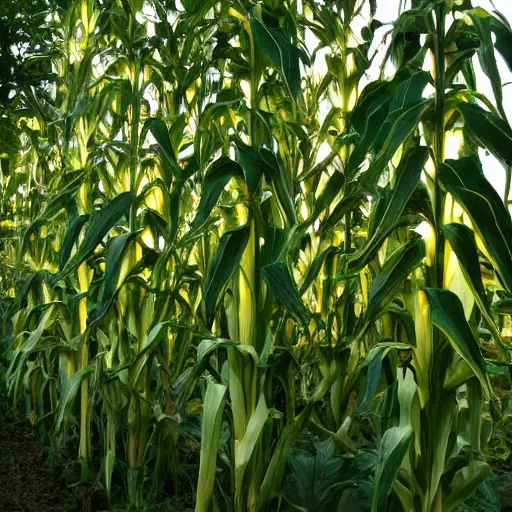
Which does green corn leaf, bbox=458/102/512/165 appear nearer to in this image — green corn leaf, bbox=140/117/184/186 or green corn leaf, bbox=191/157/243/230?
green corn leaf, bbox=191/157/243/230

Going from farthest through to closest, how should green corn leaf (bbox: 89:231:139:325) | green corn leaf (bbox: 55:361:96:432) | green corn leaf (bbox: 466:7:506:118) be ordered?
green corn leaf (bbox: 55:361:96:432), green corn leaf (bbox: 89:231:139:325), green corn leaf (bbox: 466:7:506:118)

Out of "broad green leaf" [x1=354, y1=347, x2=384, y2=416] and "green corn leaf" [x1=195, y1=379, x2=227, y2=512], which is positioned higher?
"broad green leaf" [x1=354, y1=347, x2=384, y2=416]

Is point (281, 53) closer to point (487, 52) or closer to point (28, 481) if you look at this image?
point (487, 52)

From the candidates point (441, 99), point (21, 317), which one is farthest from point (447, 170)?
point (21, 317)

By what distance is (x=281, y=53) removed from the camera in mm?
1172

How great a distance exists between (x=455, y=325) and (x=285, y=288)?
0.96 feet

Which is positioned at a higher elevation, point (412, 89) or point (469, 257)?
point (412, 89)

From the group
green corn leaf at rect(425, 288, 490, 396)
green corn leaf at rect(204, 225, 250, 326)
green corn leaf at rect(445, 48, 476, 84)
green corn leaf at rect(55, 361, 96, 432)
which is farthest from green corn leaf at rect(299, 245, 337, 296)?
green corn leaf at rect(55, 361, 96, 432)

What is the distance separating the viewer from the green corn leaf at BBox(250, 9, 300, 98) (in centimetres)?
117

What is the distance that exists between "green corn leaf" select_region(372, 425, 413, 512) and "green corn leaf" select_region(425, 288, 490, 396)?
142mm

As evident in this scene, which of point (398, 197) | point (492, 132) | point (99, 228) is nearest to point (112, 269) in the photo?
point (99, 228)

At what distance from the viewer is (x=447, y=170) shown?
3.17 ft

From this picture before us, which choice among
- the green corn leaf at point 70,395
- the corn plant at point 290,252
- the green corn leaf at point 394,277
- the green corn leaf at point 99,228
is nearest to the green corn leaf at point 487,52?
the corn plant at point 290,252

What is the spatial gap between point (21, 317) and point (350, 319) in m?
1.17
